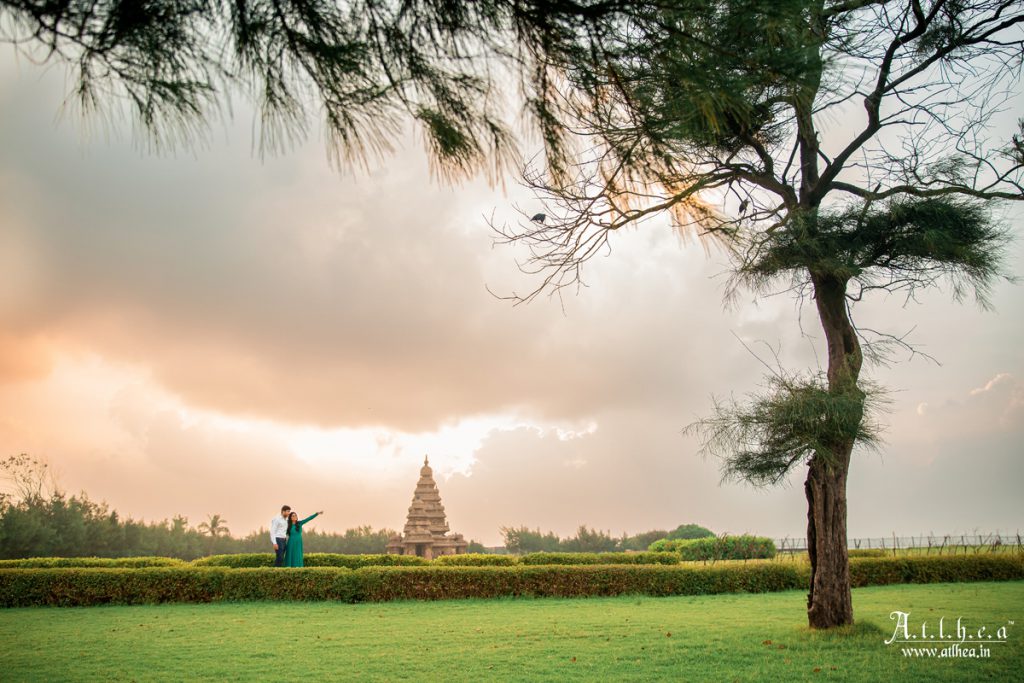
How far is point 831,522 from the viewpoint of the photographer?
277 inches

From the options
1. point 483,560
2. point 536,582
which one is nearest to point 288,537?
point 483,560

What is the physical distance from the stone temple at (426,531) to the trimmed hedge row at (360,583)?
41.4 feet

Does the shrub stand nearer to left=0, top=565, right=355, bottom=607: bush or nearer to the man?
left=0, top=565, right=355, bottom=607: bush

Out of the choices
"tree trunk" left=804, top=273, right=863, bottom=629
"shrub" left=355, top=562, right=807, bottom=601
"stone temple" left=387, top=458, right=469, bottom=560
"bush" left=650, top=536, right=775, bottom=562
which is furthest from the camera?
"stone temple" left=387, top=458, right=469, bottom=560

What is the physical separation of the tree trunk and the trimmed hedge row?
5.20 meters

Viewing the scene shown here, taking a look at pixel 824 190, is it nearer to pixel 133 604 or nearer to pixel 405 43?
pixel 405 43

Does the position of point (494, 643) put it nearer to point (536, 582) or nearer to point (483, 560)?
point (536, 582)

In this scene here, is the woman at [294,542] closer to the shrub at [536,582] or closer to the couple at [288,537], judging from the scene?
the couple at [288,537]

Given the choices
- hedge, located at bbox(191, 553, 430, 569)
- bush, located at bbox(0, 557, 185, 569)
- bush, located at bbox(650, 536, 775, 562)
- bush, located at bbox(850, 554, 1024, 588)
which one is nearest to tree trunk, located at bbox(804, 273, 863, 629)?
bush, located at bbox(850, 554, 1024, 588)

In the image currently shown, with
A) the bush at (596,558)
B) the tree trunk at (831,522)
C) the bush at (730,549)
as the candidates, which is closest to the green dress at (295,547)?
the bush at (596,558)

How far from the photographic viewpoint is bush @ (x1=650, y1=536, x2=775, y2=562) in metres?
21.4

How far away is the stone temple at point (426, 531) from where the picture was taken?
953 inches

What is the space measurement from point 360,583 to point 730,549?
44.5 ft

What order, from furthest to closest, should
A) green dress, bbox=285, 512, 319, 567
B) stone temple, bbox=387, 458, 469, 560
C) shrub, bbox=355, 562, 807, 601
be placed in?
stone temple, bbox=387, 458, 469, 560 → green dress, bbox=285, 512, 319, 567 → shrub, bbox=355, 562, 807, 601
